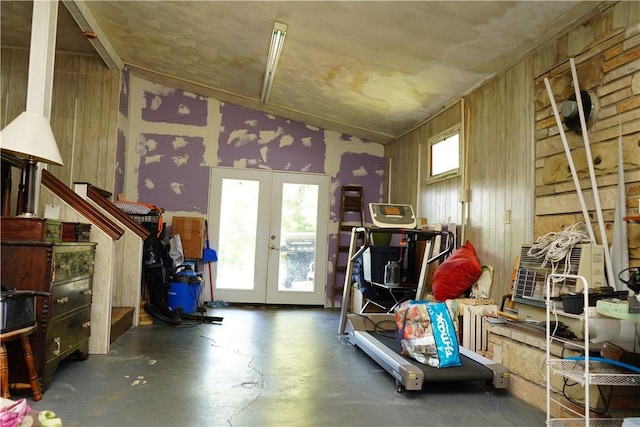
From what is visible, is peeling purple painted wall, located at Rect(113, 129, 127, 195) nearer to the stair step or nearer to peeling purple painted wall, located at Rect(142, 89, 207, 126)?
peeling purple painted wall, located at Rect(142, 89, 207, 126)

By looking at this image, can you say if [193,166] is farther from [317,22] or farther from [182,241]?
[317,22]

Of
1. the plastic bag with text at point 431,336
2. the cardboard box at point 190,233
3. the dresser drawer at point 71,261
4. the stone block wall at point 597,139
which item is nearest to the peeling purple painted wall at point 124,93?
the cardboard box at point 190,233

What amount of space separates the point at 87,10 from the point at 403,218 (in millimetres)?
3969

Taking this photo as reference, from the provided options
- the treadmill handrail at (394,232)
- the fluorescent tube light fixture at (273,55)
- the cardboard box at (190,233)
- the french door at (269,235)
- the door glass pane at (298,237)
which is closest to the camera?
the fluorescent tube light fixture at (273,55)

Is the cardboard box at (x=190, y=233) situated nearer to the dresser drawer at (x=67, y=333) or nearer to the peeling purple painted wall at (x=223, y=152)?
the peeling purple painted wall at (x=223, y=152)

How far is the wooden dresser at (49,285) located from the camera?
2.78 meters

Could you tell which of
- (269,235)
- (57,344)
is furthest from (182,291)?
(57,344)

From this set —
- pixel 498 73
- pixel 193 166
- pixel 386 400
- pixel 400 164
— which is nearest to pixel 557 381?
pixel 386 400

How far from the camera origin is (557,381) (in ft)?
8.68

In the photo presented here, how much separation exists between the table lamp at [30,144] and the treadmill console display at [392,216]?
2923mm

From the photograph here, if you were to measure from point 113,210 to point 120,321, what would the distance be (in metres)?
1.19

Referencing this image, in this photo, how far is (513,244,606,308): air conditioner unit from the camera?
8.93 ft

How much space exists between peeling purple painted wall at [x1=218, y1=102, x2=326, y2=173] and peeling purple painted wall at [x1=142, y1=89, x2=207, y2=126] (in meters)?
0.35

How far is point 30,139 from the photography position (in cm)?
301
